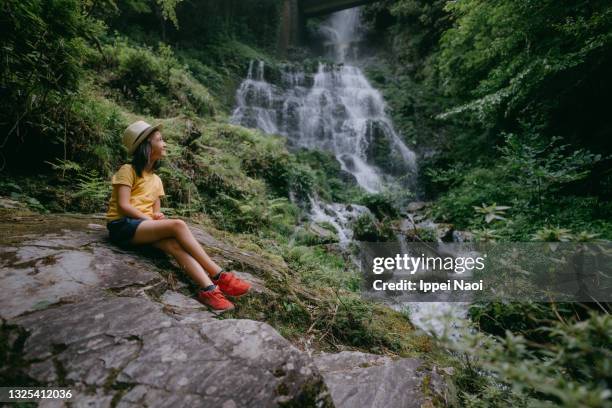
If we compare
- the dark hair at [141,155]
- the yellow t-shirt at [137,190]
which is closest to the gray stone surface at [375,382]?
the yellow t-shirt at [137,190]

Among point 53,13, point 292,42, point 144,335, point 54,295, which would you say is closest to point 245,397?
point 144,335

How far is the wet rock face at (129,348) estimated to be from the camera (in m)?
1.48

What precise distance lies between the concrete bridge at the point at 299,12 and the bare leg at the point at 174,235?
2020 centimetres

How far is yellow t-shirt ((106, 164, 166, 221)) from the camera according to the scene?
9.73ft

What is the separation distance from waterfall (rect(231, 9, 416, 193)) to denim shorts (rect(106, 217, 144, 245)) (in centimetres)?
1031

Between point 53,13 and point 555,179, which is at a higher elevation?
point 53,13

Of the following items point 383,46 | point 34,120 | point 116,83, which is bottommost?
point 34,120

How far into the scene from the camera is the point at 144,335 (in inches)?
69.7

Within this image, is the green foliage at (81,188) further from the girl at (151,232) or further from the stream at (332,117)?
the stream at (332,117)

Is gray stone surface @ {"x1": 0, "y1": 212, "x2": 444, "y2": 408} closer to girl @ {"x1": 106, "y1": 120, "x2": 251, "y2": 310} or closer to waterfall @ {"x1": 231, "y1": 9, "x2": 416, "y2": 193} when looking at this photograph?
girl @ {"x1": 106, "y1": 120, "x2": 251, "y2": 310}

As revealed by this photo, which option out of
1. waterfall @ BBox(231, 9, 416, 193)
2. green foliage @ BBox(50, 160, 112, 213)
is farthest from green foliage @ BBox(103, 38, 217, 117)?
waterfall @ BBox(231, 9, 416, 193)

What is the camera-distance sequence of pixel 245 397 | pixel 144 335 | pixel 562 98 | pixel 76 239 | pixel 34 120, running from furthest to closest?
pixel 562 98 < pixel 34 120 < pixel 76 239 < pixel 144 335 < pixel 245 397

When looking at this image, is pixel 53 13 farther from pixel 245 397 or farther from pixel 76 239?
pixel 245 397

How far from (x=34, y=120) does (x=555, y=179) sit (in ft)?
24.7
